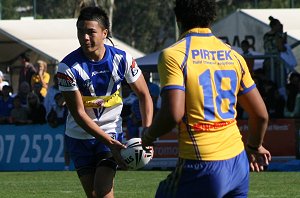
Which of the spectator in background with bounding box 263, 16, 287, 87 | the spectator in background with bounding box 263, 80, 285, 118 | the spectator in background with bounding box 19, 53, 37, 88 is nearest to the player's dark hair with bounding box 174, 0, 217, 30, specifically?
the spectator in background with bounding box 263, 80, 285, 118

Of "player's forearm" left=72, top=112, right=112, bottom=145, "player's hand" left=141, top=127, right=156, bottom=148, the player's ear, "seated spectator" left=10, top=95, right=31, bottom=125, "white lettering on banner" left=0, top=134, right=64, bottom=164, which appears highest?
the player's ear

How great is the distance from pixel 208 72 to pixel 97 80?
2.33 m

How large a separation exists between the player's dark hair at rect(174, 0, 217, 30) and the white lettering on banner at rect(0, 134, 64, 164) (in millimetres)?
14465

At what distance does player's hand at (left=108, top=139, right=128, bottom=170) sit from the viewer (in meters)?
7.92

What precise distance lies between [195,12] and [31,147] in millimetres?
14919

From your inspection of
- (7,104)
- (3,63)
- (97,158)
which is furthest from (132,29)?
(97,158)

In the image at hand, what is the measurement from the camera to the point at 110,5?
173 feet

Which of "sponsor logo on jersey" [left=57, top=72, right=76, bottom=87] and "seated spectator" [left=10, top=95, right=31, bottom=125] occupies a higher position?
"sponsor logo on jersey" [left=57, top=72, right=76, bottom=87]

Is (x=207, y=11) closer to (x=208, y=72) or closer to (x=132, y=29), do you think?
(x=208, y=72)

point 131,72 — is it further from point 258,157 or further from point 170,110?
point 170,110

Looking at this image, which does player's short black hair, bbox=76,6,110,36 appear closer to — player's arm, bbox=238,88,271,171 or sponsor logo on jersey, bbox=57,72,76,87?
sponsor logo on jersey, bbox=57,72,76,87

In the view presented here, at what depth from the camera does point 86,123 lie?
804cm

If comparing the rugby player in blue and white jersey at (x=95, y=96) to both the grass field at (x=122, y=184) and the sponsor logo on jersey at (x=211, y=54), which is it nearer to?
the sponsor logo on jersey at (x=211, y=54)

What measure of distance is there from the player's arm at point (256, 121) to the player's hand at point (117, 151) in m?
1.63
